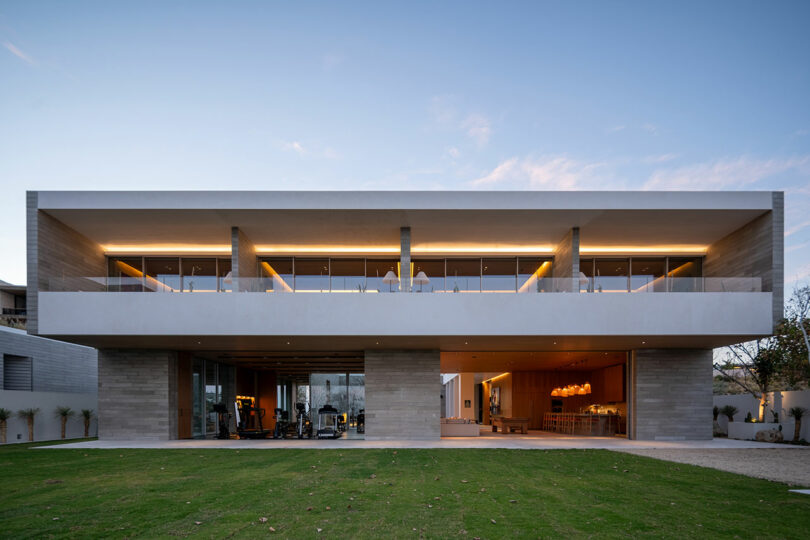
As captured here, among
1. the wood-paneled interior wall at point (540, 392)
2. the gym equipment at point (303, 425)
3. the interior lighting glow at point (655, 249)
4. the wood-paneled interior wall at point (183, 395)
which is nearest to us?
the wood-paneled interior wall at point (183, 395)

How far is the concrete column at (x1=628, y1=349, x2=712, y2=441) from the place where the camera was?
16.7 meters

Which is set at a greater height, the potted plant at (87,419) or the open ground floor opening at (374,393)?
the open ground floor opening at (374,393)

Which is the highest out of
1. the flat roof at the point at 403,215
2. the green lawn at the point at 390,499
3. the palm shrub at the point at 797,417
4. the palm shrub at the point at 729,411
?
the flat roof at the point at 403,215

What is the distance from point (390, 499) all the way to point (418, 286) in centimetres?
825

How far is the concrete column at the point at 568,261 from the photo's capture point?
14945 millimetres

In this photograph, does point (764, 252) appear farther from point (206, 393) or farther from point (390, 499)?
point (206, 393)

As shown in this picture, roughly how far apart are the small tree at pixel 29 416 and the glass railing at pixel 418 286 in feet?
20.8

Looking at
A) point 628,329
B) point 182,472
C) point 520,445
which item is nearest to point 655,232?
point 628,329

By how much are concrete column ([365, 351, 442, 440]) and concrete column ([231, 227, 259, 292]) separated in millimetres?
4132

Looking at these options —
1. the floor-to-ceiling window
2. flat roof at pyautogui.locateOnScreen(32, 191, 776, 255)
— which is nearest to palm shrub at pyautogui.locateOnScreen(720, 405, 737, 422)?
flat roof at pyautogui.locateOnScreen(32, 191, 776, 255)

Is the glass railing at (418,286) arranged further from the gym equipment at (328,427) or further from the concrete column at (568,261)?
the gym equipment at (328,427)

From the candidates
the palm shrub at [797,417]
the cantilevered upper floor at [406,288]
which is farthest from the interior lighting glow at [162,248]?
the palm shrub at [797,417]

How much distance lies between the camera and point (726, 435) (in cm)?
2030

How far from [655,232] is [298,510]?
44.6 ft
